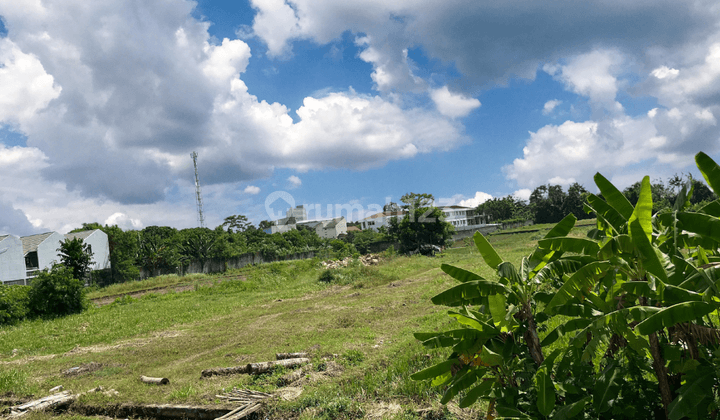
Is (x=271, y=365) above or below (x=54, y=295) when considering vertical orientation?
below

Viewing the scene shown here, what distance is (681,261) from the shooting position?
169 centimetres

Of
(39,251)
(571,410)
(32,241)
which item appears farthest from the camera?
(32,241)

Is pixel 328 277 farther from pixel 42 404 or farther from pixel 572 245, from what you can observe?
pixel 572 245

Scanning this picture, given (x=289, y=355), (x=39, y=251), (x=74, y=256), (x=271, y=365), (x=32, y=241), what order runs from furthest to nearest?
(x=32, y=241), (x=39, y=251), (x=74, y=256), (x=289, y=355), (x=271, y=365)

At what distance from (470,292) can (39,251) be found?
130 ft

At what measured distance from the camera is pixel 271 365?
6.79 meters

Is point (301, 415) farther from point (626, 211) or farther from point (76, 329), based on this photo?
point (76, 329)

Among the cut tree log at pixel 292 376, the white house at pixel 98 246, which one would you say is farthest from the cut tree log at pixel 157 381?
the white house at pixel 98 246

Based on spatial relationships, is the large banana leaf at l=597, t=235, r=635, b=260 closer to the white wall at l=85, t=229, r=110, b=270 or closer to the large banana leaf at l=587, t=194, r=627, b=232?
the large banana leaf at l=587, t=194, r=627, b=232

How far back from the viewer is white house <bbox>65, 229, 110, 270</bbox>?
1280 inches

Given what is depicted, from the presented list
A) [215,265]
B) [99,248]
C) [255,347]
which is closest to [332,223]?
[215,265]

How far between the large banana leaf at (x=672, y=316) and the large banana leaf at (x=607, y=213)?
2.38ft

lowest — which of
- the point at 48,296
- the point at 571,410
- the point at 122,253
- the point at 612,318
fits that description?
the point at 48,296

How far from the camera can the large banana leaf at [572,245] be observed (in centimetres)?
216
